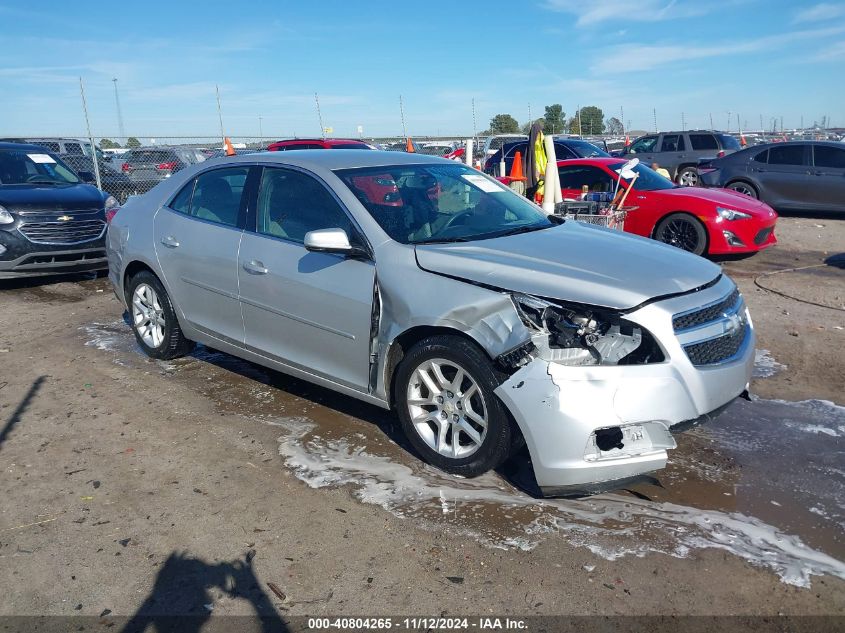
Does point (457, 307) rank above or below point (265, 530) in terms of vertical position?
above

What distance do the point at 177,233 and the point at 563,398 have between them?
11.2ft

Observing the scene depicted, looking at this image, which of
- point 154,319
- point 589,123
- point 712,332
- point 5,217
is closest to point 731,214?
point 712,332

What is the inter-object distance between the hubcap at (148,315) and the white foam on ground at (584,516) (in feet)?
7.25

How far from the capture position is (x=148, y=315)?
19.5 feet

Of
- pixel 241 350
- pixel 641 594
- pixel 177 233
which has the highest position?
pixel 177 233

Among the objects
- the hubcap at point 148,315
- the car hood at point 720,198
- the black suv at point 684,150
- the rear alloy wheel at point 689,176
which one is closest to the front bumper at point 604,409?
the hubcap at point 148,315

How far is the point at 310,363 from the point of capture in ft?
14.7

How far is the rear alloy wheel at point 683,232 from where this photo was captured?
9.37 metres

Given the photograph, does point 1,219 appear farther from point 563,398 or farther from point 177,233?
point 563,398

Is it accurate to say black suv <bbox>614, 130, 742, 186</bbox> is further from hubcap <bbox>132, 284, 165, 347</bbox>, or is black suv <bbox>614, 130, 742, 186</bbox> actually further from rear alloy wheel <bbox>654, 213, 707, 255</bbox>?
hubcap <bbox>132, 284, 165, 347</bbox>

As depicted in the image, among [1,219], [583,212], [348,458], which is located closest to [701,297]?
[348,458]

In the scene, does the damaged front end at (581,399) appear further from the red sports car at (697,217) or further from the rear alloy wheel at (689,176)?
the rear alloy wheel at (689,176)

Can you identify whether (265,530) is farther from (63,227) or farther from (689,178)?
(689,178)

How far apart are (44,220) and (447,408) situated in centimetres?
716
